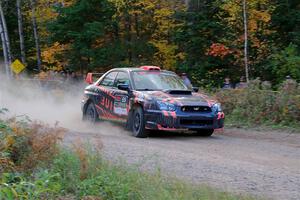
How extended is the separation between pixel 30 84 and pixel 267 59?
12.7 meters

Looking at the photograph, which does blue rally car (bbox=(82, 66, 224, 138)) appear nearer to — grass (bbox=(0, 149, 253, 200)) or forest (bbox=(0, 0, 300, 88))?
grass (bbox=(0, 149, 253, 200))

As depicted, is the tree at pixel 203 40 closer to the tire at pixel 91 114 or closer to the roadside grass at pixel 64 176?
the tire at pixel 91 114

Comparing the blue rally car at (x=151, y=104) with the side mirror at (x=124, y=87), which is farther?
the side mirror at (x=124, y=87)

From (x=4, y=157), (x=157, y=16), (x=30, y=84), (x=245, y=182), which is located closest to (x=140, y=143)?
(x=245, y=182)

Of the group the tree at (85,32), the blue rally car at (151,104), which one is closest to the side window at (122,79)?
the blue rally car at (151,104)

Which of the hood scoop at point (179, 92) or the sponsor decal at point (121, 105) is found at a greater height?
the hood scoop at point (179, 92)

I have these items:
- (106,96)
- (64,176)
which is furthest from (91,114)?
(64,176)

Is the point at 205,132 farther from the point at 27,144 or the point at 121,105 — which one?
the point at 27,144

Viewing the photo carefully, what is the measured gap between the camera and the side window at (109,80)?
16234 mm

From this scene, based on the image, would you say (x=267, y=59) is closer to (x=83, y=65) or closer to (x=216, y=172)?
(x=83, y=65)

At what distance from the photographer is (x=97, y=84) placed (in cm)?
1686

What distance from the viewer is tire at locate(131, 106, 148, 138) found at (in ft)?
46.6

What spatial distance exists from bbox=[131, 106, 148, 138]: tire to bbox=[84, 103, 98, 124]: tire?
221 cm

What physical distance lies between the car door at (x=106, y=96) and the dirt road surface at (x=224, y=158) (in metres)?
0.65
